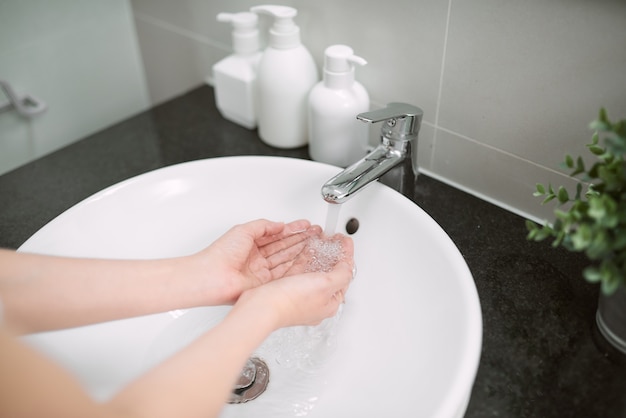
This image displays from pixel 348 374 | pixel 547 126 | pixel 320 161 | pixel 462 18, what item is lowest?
pixel 348 374

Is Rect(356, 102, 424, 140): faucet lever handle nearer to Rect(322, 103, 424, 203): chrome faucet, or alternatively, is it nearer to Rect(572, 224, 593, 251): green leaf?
Rect(322, 103, 424, 203): chrome faucet

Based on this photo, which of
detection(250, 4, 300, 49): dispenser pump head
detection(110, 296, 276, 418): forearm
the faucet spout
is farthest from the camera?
detection(250, 4, 300, 49): dispenser pump head

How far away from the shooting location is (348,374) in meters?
0.67

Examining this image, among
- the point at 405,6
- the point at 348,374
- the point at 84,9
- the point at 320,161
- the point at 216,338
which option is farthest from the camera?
the point at 84,9

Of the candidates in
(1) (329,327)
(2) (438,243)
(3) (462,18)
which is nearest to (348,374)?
(1) (329,327)

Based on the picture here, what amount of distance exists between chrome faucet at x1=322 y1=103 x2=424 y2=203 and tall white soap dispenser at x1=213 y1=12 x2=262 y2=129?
0.90 ft

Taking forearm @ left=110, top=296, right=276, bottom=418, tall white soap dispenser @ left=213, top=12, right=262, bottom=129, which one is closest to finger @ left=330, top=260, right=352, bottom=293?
forearm @ left=110, top=296, right=276, bottom=418

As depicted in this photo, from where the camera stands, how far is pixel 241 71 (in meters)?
0.94

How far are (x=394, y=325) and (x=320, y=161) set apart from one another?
0.99 feet

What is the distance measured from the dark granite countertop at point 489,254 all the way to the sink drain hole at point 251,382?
24 cm

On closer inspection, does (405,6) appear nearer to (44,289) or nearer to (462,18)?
(462,18)

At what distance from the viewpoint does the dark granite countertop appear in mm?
594

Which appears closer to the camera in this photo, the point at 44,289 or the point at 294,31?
the point at 44,289

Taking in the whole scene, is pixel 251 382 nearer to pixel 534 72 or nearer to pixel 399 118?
pixel 399 118
